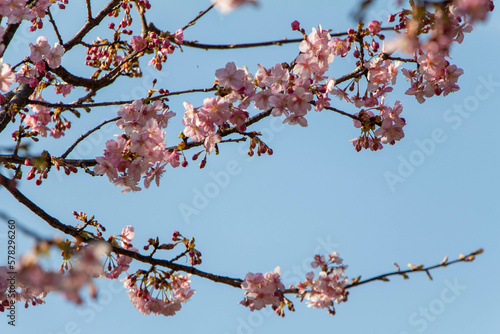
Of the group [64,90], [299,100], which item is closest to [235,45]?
[299,100]

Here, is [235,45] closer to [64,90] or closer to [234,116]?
[234,116]

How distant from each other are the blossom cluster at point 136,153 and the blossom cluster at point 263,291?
1.17 m

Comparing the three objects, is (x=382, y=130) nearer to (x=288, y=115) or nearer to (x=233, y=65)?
(x=288, y=115)

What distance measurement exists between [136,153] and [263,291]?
5.22 feet

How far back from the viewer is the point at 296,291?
157 inches

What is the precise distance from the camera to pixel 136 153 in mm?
3834

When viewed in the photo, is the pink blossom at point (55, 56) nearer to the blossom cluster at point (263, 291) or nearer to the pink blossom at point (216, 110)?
the pink blossom at point (216, 110)

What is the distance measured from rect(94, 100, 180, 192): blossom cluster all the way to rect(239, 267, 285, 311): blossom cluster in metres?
1.17

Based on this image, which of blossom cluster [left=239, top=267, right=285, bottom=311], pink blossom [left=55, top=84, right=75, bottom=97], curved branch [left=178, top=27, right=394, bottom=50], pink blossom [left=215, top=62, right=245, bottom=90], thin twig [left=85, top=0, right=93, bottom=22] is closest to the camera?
curved branch [left=178, top=27, right=394, bottom=50]

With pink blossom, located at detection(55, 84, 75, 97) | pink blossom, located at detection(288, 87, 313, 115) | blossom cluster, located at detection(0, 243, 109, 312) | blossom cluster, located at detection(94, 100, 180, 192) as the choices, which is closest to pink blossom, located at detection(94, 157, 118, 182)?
blossom cluster, located at detection(94, 100, 180, 192)

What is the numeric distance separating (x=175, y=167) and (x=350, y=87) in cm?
168

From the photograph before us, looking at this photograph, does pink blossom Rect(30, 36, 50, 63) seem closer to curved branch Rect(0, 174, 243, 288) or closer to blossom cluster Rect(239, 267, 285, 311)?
curved branch Rect(0, 174, 243, 288)

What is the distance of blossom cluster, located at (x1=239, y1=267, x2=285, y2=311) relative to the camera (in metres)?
4.02

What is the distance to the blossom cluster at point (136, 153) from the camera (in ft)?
12.3
